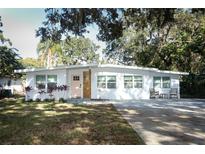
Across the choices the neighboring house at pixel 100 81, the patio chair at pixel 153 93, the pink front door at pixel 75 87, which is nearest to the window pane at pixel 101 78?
the neighboring house at pixel 100 81

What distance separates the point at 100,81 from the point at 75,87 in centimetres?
185

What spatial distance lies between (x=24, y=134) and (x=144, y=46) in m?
23.3


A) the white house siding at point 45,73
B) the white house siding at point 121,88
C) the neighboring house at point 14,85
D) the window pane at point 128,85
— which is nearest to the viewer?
the white house siding at point 45,73

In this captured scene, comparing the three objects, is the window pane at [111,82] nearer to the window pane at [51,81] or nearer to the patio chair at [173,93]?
the window pane at [51,81]

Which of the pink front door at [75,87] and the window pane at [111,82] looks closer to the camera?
the window pane at [111,82]

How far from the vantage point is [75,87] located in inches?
861

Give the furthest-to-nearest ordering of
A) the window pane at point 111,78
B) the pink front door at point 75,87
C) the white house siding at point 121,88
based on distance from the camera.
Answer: the pink front door at point 75,87
the window pane at point 111,78
the white house siding at point 121,88

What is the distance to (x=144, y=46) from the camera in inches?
1219

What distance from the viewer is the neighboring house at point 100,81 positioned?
2095cm

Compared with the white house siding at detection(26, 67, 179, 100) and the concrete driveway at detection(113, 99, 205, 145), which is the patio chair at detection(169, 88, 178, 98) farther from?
the concrete driveway at detection(113, 99, 205, 145)

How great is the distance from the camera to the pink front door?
71.6 feet

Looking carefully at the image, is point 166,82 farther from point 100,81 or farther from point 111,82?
point 100,81
